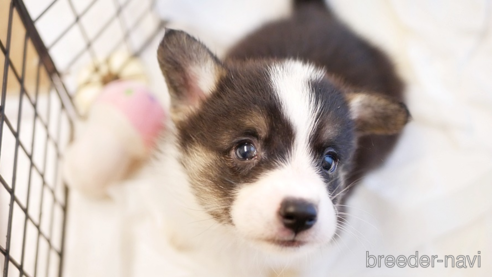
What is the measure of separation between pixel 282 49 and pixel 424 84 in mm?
758

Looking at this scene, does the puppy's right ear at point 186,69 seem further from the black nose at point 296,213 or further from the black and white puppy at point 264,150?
the black nose at point 296,213

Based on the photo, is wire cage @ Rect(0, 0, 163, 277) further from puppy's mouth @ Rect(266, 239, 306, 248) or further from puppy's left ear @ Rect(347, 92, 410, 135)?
puppy's left ear @ Rect(347, 92, 410, 135)

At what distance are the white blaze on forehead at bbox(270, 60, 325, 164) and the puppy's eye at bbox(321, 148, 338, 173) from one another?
0.32 ft

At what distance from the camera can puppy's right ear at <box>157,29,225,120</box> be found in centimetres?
124

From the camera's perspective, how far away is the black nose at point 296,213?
3.28 feet

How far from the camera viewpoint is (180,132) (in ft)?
4.40

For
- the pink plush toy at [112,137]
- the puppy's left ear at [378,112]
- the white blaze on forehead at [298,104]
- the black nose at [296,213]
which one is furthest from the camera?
the pink plush toy at [112,137]

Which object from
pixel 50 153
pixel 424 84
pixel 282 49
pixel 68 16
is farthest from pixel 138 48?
pixel 424 84

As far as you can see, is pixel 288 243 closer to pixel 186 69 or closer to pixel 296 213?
pixel 296 213

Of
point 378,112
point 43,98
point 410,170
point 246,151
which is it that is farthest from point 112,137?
point 410,170

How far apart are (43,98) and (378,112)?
137cm

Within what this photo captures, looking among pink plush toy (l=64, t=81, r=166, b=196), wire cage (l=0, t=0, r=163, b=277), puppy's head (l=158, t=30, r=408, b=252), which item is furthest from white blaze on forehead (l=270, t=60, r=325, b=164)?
wire cage (l=0, t=0, r=163, b=277)

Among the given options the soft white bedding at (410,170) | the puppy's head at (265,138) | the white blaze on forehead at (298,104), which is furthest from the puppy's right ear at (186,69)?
the soft white bedding at (410,170)

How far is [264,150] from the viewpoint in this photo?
1.15 m
